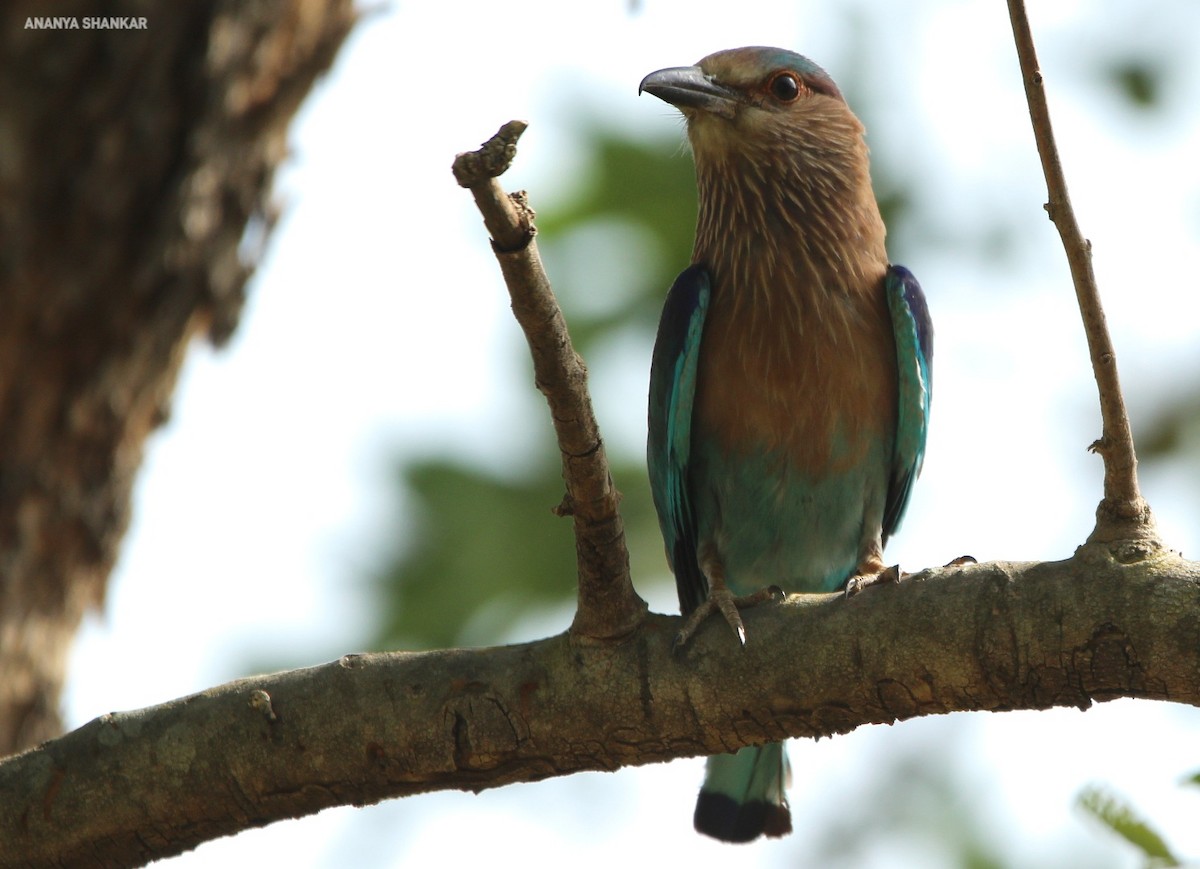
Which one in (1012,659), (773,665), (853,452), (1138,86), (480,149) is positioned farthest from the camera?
(1138,86)

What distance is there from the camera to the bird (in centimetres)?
445

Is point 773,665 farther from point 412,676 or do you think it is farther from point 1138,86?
point 1138,86

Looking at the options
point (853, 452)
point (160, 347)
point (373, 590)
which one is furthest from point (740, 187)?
point (373, 590)

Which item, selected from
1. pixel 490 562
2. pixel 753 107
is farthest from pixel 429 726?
pixel 490 562

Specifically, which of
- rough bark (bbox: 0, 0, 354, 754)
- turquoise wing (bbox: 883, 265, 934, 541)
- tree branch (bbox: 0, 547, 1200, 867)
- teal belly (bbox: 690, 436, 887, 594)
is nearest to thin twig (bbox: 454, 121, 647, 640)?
tree branch (bbox: 0, 547, 1200, 867)

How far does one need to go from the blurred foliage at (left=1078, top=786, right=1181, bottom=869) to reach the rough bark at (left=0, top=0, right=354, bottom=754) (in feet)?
11.4

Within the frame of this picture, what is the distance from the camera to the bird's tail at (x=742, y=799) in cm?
453

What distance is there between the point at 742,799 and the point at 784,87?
97.1 inches

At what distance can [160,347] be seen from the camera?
16.2 feet

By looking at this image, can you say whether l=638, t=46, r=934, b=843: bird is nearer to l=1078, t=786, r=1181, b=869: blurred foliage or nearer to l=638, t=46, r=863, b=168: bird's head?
l=638, t=46, r=863, b=168: bird's head

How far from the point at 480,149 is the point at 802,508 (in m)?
2.26

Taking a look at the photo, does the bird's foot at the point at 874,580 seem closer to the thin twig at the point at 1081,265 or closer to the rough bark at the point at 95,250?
the thin twig at the point at 1081,265

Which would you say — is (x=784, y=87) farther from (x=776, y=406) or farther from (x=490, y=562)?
(x=490, y=562)

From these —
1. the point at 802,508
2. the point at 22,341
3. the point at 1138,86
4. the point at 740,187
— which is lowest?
the point at 802,508
